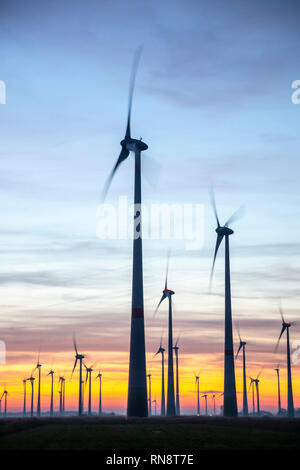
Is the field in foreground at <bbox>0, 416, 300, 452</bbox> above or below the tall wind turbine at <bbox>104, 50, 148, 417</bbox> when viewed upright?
below

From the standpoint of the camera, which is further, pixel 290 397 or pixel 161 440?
pixel 290 397

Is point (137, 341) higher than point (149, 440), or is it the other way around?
point (137, 341)

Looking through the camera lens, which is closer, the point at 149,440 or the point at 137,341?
the point at 149,440

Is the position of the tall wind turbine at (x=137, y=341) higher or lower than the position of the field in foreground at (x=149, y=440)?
higher

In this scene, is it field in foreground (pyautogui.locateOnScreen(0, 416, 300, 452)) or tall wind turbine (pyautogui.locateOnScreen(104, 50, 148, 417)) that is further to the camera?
tall wind turbine (pyautogui.locateOnScreen(104, 50, 148, 417))

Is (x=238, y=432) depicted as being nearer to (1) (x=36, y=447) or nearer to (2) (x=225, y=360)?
(1) (x=36, y=447)

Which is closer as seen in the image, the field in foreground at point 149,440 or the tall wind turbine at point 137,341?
the field in foreground at point 149,440

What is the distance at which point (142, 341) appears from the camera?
219ft
